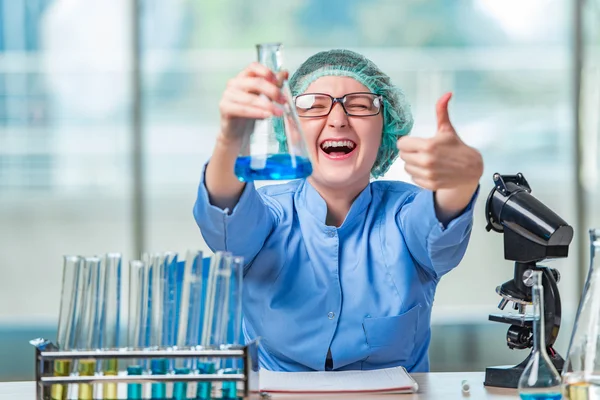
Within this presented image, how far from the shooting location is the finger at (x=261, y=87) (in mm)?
1351

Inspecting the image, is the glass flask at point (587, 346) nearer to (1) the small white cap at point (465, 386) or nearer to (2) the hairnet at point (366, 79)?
(1) the small white cap at point (465, 386)

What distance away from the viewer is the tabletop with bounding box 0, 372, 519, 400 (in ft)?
4.80

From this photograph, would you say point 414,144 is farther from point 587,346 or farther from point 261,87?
point 587,346

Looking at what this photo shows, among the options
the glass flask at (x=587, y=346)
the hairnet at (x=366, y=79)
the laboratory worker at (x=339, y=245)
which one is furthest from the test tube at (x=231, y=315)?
the hairnet at (x=366, y=79)

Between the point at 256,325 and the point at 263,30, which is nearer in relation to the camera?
the point at 256,325

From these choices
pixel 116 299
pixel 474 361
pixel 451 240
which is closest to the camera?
pixel 116 299

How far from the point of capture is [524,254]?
1.55 m

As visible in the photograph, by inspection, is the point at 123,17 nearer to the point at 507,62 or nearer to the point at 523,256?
the point at 507,62

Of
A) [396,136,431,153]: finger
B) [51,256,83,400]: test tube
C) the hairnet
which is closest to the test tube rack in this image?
[51,256,83,400]: test tube

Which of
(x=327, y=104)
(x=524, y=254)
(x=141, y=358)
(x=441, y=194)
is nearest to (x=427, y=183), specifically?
(x=441, y=194)

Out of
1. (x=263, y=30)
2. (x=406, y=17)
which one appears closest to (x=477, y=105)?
(x=406, y=17)

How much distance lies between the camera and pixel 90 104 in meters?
4.57

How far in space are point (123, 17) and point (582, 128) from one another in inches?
96.2

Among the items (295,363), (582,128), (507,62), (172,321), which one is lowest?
(295,363)
